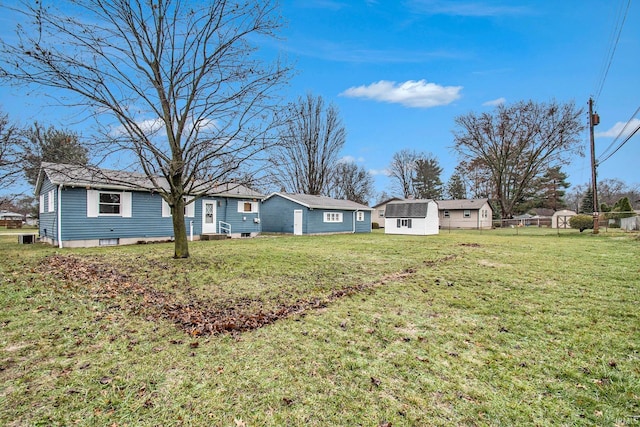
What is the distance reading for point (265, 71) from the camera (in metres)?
9.46

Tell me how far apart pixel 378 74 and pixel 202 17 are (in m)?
11.0

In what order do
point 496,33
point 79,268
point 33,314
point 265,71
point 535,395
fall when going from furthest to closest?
point 496,33 → point 265,71 → point 79,268 → point 33,314 → point 535,395

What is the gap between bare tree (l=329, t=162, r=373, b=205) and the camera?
42781 millimetres

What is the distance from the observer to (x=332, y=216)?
1006 inches

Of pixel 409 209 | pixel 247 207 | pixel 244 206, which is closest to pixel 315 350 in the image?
pixel 244 206

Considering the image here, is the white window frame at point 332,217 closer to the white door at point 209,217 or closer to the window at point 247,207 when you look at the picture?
the window at point 247,207

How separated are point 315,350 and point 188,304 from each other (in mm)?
2891

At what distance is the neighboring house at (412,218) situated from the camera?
24.8m

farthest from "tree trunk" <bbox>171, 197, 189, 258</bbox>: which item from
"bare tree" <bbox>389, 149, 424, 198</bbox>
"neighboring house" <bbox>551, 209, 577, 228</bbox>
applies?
"bare tree" <bbox>389, 149, 424, 198</bbox>

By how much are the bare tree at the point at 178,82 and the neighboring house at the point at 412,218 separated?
18265 mm

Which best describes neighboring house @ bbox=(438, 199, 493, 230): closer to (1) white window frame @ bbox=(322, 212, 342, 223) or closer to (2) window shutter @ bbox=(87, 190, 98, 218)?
(1) white window frame @ bbox=(322, 212, 342, 223)

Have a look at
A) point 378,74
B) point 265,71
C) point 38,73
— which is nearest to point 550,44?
point 378,74

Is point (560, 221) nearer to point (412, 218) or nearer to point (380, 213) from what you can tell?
point (412, 218)

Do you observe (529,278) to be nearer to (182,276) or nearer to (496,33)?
(182,276)
